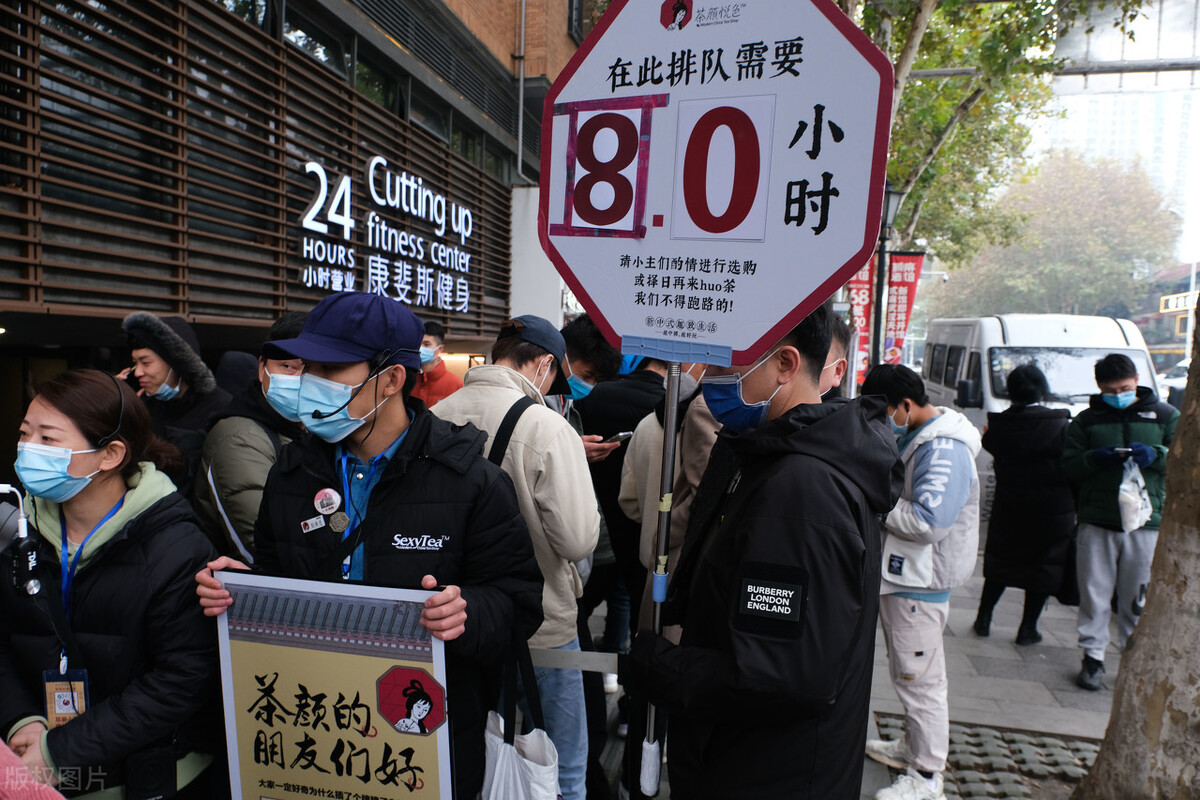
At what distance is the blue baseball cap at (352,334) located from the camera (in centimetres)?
207

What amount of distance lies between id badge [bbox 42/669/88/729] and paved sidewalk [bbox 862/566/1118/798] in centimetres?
319

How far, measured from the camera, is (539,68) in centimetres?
1262

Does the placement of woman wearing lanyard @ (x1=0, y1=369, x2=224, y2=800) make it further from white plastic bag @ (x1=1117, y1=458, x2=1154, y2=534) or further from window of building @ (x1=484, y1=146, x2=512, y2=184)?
window of building @ (x1=484, y1=146, x2=512, y2=184)

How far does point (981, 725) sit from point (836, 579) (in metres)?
3.66

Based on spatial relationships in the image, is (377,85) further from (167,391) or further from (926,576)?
(926,576)

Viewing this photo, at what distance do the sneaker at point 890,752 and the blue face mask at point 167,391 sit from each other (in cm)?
385

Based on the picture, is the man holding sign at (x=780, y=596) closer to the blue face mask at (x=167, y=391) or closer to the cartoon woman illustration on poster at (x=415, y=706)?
the cartoon woman illustration on poster at (x=415, y=706)

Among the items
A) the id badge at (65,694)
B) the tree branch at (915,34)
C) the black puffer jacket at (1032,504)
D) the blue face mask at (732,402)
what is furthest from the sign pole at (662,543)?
the tree branch at (915,34)

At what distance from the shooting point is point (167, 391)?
3742mm

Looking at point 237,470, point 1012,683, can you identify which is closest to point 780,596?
point 237,470

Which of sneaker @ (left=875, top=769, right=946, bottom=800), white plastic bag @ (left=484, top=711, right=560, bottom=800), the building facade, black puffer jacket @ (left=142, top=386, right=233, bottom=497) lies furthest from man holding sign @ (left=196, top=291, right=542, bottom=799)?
the building facade

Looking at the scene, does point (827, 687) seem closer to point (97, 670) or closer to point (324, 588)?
point (324, 588)

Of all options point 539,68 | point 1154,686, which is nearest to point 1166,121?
point 539,68

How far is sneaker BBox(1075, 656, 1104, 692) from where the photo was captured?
504 centimetres
